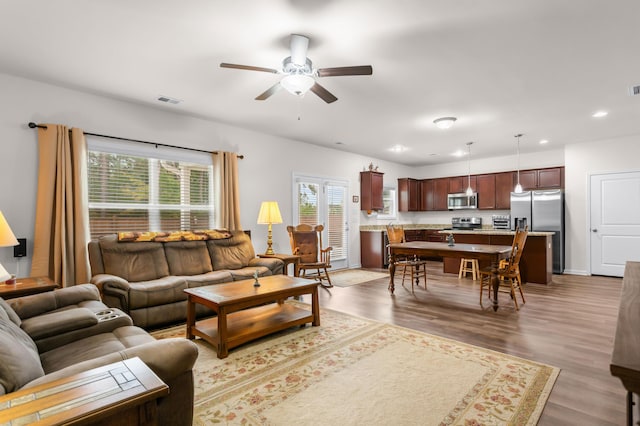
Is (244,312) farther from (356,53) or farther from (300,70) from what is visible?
(356,53)

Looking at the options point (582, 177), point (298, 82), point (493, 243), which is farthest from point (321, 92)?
point (582, 177)

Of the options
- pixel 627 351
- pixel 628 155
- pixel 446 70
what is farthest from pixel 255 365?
pixel 628 155

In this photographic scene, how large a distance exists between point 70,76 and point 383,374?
164 inches

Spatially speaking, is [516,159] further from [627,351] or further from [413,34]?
[627,351]

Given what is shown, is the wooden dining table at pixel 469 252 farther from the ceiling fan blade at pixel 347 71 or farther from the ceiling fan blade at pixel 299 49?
the ceiling fan blade at pixel 299 49

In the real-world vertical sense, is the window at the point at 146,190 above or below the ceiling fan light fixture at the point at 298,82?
below

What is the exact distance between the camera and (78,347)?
1.97m

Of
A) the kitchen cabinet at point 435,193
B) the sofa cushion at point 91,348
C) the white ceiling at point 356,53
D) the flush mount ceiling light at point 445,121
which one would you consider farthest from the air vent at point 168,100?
the kitchen cabinet at point 435,193

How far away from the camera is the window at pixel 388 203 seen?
8.72 m

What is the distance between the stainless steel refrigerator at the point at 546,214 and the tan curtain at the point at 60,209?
7.54m

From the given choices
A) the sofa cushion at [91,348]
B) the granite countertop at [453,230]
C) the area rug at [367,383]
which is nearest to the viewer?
the sofa cushion at [91,348]

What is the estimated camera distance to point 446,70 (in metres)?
3.35

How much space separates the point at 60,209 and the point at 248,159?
268 cm

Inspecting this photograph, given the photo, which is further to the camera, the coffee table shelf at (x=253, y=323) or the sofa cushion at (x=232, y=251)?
the sofa cushion at (x=232, y=251)
